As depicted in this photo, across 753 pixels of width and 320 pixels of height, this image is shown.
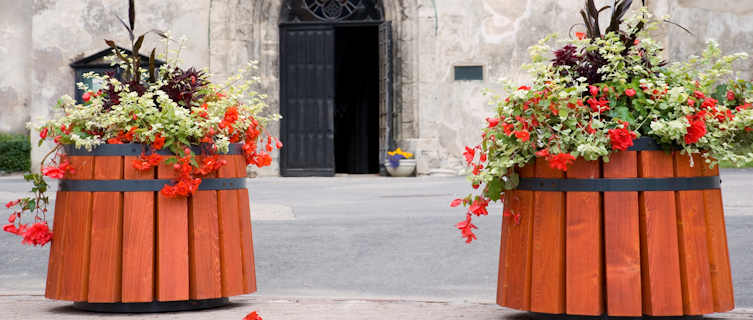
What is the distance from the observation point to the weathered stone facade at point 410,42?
18.3 metres

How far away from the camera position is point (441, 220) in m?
9.20

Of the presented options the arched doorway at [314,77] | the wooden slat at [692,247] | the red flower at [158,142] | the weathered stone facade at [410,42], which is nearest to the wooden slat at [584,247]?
the wooden slat at [692,247]

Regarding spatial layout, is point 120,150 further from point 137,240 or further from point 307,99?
point 307,99

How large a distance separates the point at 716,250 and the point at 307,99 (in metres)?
15.2

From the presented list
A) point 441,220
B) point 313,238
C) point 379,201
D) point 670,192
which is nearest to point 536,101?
point 670,192

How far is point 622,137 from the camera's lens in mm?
3771

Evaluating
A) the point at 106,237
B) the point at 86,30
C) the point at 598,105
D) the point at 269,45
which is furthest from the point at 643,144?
the point at 86,30

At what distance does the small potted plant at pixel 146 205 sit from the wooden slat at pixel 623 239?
178cm

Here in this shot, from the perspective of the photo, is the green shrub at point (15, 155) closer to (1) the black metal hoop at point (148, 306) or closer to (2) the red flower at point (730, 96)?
(1) the black metal hoop at point (148, 306)

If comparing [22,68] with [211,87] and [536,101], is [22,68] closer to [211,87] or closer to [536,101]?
[211,87]

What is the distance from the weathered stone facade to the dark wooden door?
0.25m

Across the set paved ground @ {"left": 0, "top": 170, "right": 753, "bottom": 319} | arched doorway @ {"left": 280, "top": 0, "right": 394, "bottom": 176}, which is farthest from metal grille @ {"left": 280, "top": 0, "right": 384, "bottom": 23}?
paved ground @ {"left": 0, "top": 170, "right": 753, "bottom": 319}

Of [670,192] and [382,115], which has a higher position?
[382,115]

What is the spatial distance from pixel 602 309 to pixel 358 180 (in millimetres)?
13533
